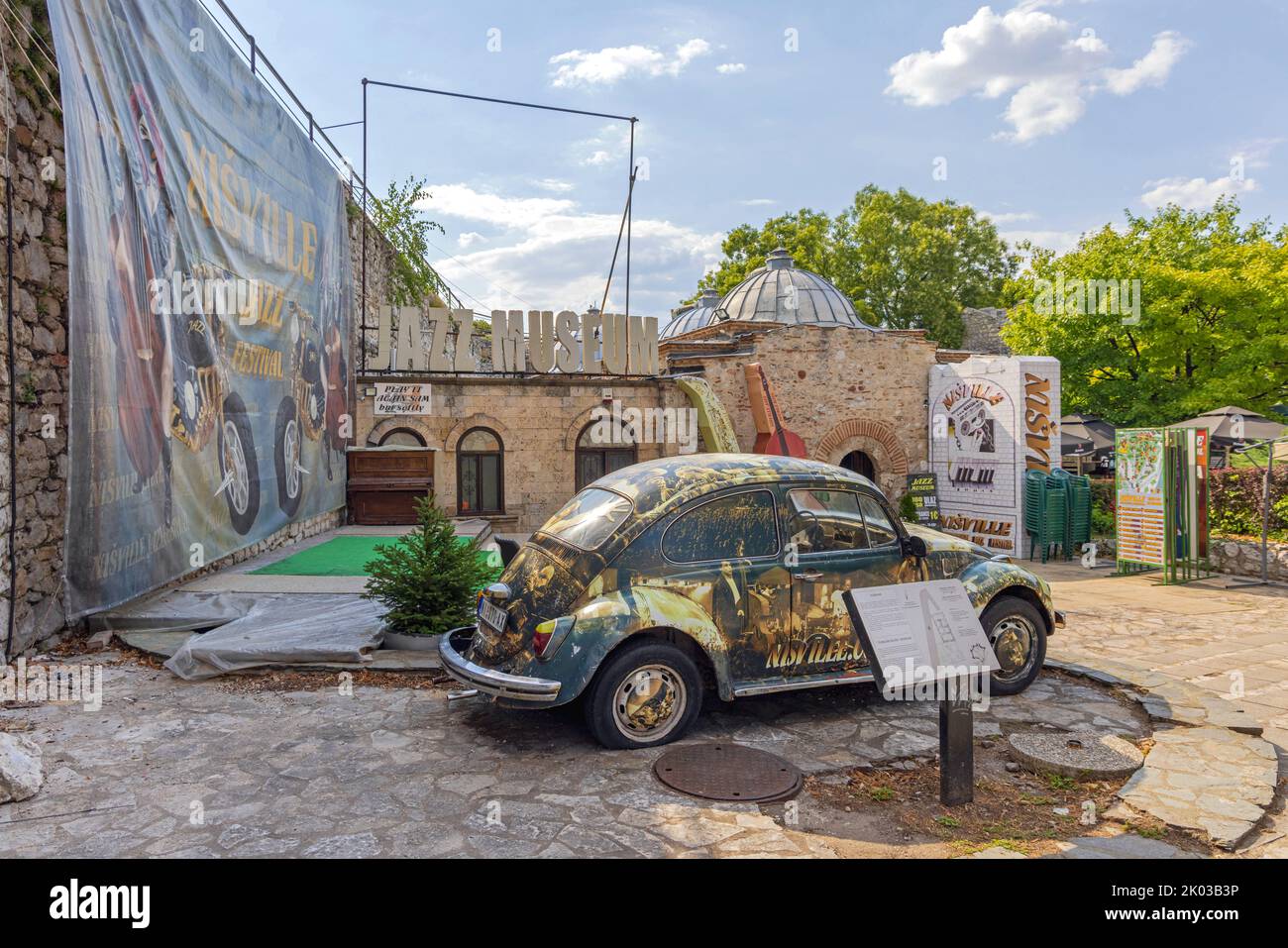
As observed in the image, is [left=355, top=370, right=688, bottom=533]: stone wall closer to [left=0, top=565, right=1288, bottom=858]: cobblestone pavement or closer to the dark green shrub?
[left=0, top=565, right=1288, bottom=858]: cobblestone pavement

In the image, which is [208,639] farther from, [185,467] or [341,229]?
[341,229]

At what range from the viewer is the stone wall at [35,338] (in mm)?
5797

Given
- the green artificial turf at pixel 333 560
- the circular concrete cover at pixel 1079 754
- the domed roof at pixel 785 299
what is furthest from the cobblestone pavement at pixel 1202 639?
the domed roof at pixel 785 299

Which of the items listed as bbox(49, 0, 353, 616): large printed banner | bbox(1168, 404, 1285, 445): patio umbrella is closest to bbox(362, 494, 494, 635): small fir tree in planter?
bbox(49, 0, 353, 616): large printed banner

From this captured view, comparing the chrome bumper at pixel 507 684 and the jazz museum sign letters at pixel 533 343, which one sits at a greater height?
the jazz museum sign letters at pixel 533 343

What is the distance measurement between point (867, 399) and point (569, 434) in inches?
281

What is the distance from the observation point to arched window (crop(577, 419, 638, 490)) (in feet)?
55.5

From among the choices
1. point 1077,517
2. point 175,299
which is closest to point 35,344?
point 175,299

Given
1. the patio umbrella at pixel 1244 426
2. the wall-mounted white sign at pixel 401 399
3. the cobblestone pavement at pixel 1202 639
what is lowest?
the cobblestone pavement at pixel 1202 639

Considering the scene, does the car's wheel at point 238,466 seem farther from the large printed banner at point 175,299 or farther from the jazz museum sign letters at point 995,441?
the jazz museum sign letters at point 995,441

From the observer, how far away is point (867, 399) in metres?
18.9

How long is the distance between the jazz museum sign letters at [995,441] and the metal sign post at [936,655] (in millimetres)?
12932

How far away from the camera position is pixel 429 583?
6523 millimetres

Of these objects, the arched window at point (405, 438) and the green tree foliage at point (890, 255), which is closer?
the arched window at point (405, 438)
